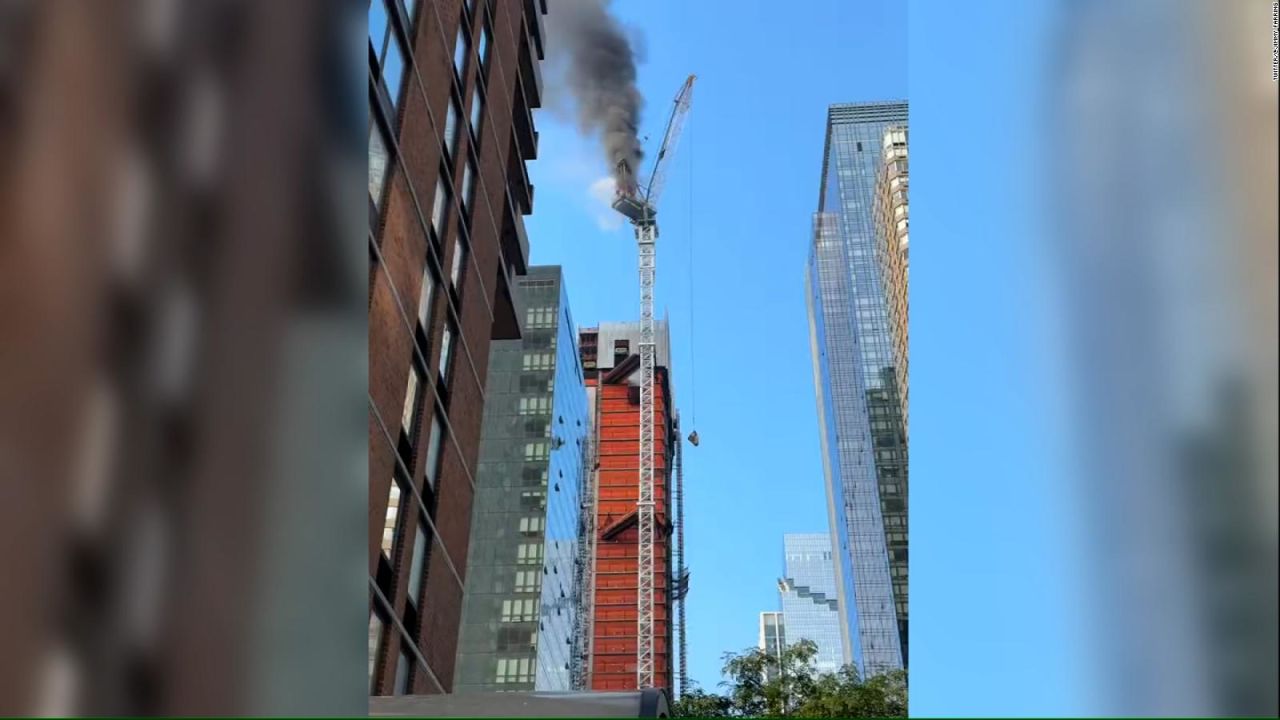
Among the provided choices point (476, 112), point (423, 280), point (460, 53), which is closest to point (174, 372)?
point (423, 280)

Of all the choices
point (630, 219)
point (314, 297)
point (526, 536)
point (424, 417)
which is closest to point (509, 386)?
point (526, 536)

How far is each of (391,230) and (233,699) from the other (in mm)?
18058

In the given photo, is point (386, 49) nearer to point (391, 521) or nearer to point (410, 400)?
point (410, 400)

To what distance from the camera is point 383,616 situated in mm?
21047

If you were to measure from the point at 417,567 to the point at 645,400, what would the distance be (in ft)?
401

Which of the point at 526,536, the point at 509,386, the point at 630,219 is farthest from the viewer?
the point at 630,219

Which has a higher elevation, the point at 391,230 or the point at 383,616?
the point at 391,230

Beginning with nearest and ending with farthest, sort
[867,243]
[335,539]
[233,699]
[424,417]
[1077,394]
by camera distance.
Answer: [233,699] < [335,539] < [1077,394] < [424,417] < [867,243]

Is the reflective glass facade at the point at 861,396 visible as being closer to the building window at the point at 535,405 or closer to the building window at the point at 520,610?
the building window at the point at 535,405

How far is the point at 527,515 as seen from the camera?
3285 inches

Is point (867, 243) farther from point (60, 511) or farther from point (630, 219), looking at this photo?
point (60, 511)

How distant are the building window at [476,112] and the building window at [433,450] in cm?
857

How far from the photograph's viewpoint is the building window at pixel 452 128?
88.5ft

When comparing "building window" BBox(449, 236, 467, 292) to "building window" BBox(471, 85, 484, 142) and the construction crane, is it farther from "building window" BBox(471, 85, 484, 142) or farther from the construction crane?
the construction crane
